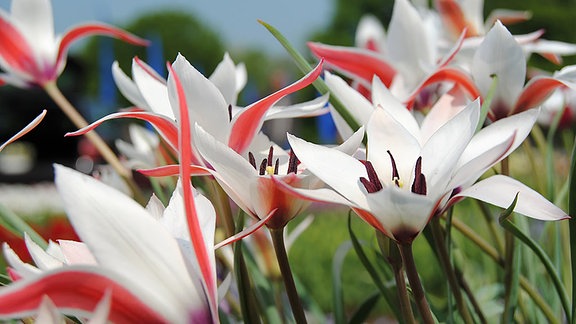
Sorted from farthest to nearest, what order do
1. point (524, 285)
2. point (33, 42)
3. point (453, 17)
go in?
point (453, 17), point (33, 42), point (524, 285)

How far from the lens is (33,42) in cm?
97

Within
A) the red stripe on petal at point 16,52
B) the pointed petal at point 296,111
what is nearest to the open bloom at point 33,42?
the red stripe on petal at point 16,52

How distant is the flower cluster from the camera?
1.26 feet

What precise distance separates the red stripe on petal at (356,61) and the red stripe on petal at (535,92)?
6.3 inches

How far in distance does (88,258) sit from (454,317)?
1.15 feet

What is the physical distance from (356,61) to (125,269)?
44 centimetres

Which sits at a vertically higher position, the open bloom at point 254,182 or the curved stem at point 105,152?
the open bloom at point 254,182

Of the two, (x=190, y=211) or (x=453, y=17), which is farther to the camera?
(x=453, y=17)

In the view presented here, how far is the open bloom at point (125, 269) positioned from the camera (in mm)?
364

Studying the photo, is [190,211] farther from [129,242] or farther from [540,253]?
[540,253]

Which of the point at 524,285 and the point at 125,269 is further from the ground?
the point at 125,269

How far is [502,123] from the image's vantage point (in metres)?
0.53

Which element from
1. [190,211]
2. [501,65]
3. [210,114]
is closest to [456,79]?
[501,65]

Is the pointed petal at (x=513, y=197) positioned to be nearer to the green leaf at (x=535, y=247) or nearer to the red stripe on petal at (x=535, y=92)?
the green leaf at (x=535, y=247)
